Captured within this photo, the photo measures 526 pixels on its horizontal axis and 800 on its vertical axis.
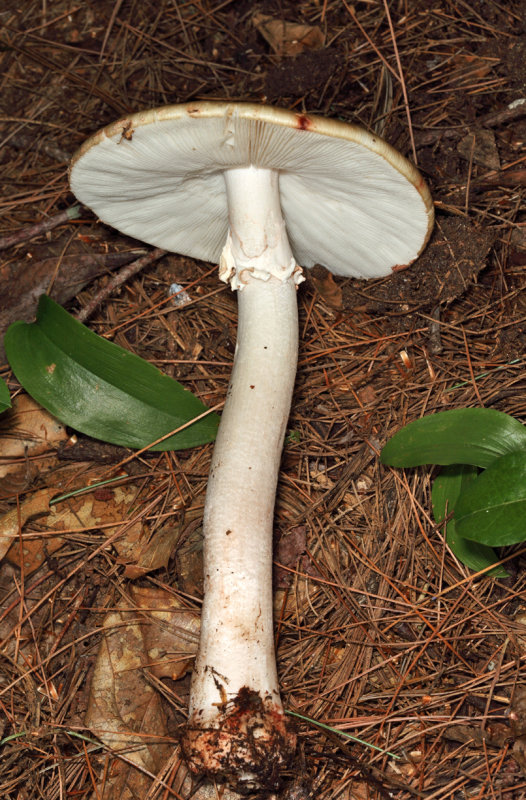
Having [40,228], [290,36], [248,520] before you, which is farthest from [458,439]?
[290,36]

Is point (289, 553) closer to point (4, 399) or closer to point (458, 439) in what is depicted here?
point (458, 439)

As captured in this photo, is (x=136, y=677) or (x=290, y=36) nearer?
(x=136, y=677)

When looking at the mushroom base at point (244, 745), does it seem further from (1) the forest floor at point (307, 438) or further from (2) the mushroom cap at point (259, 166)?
(2) the mushroom cap at point (259, 166)

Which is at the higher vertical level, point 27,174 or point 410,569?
point 27,174

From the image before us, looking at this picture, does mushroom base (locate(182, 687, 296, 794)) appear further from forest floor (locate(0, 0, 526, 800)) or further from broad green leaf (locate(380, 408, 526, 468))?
broad green leaf (locate(380, 408, 526, 468))

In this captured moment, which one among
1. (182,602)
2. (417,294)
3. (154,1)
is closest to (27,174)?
(154,1)

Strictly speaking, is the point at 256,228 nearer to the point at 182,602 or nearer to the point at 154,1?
the point at 182,602
